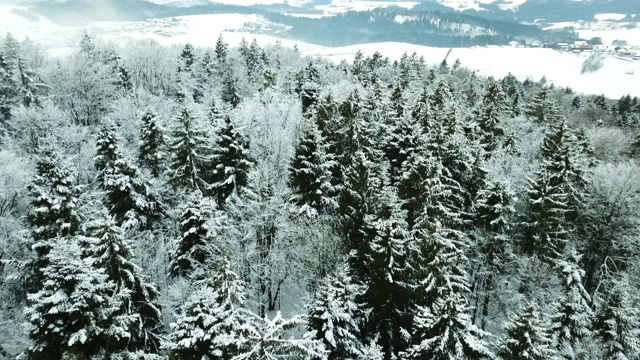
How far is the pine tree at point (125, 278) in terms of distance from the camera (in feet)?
59.9

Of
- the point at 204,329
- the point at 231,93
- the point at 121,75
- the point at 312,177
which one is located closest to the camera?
the point at 204,329

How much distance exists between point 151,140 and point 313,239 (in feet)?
52.7

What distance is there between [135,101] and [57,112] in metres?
8.34

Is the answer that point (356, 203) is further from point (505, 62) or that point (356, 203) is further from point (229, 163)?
point (505, 62)

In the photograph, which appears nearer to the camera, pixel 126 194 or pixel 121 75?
pixel 126 194

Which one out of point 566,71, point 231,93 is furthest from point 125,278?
point 566,71

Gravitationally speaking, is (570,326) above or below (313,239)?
below

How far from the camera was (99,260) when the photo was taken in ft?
59.8

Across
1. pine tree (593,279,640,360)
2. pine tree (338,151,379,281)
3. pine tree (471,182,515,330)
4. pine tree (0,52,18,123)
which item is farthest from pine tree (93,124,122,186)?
pine tree (593,279,640,360)

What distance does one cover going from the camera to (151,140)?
113 ft

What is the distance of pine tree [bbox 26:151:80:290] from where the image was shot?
24000 mm

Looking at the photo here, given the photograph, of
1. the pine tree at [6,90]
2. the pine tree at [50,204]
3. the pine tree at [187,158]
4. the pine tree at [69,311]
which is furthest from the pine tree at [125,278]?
the pine tree at [6,90]

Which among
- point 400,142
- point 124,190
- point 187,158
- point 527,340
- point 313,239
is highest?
point 400,142

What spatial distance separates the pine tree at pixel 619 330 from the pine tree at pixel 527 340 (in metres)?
6.02
